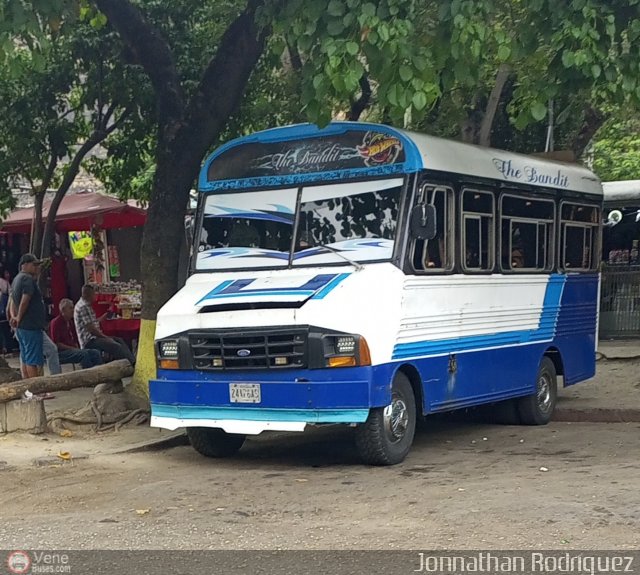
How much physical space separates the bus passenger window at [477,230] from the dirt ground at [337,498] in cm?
179

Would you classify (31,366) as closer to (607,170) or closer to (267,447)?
(267,447)

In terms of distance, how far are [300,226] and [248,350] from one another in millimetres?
1336

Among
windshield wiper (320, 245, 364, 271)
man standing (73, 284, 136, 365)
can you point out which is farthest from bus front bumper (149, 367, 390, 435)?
man standing (73, 284, 136, 365)

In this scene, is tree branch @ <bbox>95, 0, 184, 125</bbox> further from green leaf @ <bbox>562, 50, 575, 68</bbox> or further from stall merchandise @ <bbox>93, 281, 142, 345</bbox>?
stall merchandise @ <bbox>93, 281, 142, 345</bbox>

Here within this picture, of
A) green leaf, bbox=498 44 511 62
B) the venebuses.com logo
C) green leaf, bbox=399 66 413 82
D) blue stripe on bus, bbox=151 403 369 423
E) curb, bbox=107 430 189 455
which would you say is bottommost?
curb, bbox=107 430 189 455

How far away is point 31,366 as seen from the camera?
12.1 meters

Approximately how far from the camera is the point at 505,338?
10.2 metres

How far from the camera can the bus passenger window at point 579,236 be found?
11320 mm

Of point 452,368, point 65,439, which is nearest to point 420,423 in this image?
point 452,368

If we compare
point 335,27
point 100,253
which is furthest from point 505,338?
point 100,253

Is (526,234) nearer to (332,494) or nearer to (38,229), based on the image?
(332,494)

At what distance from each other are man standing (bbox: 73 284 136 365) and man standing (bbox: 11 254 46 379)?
1.78 metres

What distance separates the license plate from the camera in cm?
824

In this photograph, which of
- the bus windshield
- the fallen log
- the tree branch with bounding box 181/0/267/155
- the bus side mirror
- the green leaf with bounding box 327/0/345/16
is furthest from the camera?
the tree branch with bounding box 181/0/267/155
